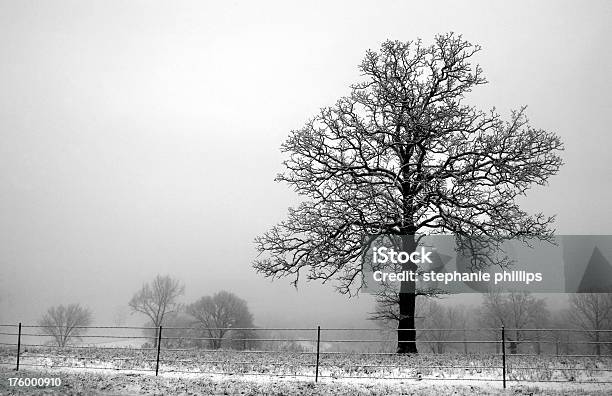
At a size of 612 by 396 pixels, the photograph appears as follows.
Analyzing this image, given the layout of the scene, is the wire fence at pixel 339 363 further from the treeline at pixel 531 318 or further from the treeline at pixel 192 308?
the treeline at pixel 192 308

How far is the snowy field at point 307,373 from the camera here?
12.9 meters

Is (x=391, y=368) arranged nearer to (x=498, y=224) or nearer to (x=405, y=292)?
(x=405, y=292)

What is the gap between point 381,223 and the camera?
18.5 metres

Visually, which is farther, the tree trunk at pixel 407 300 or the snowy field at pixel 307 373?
the tree trunk at pixel 407 300

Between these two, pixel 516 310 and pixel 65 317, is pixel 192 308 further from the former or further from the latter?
pixel 516 310

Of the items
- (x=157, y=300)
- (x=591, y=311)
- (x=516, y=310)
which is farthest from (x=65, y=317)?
(x=591, y=311)

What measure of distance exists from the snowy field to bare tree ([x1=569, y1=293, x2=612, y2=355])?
43.8m

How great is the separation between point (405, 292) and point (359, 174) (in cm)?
518

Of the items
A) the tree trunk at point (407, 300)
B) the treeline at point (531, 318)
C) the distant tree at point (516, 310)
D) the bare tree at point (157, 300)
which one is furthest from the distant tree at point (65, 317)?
the tree trunk at point (407, 300)

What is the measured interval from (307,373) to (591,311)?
5347 cm

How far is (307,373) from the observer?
15.0m

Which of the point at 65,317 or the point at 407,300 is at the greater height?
the point at 407,300

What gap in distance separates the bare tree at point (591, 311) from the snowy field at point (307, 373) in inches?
1725

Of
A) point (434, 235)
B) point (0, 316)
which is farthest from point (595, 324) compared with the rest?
point (0, 316)
